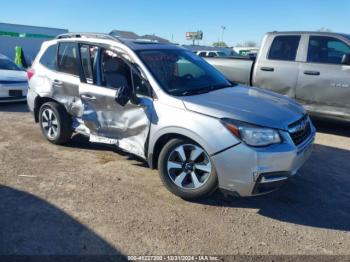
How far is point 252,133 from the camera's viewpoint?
11.6ft

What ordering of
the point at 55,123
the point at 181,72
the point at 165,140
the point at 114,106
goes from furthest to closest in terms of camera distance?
1. the point at 55,123
2. the point at 181,72
3. the point at 114,106
4. the point at 165,140

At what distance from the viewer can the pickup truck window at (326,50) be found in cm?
677

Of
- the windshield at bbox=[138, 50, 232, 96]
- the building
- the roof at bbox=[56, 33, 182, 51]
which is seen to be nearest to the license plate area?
the roof at bbox=[56, 33, 182, 51]

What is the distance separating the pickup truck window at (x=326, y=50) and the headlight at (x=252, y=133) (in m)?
4.04

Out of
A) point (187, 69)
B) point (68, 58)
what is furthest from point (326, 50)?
point (68, 58)

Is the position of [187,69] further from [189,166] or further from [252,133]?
[252,133]

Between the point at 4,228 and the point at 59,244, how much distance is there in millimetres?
634

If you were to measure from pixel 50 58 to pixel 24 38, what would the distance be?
25.5m

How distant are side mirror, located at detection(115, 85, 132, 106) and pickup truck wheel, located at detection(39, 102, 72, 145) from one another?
1684mm

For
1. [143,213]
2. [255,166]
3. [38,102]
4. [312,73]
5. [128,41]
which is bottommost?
[143,213]

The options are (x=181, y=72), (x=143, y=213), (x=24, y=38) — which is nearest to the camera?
(x=143, y=213)

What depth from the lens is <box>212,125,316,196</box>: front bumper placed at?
3.49 m

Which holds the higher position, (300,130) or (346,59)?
(346,59)

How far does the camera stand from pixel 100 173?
4805mm
